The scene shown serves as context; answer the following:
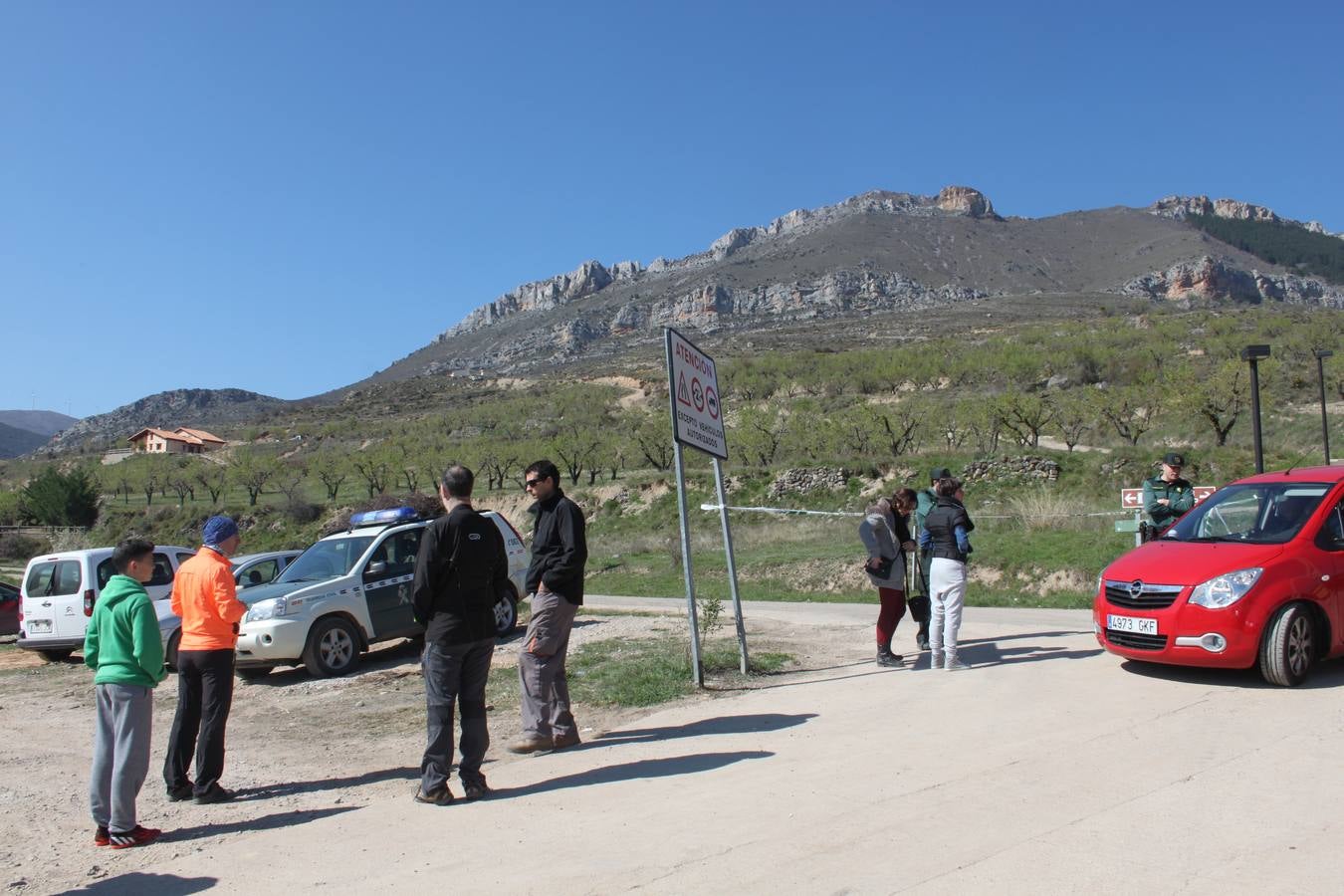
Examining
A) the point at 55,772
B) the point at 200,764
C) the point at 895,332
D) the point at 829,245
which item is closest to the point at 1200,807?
the point at 200,764

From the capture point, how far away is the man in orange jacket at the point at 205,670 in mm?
5898

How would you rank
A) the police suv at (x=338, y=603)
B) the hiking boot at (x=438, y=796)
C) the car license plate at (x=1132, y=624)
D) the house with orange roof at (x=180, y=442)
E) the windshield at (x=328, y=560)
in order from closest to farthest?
the hiking boot at (x=438, y=796), the car license plate at (x=1132, y=624), the police suv at (x=338, y=603), the windshield at (x=328, y=560), the house with orange roof at (x=180, y=442)

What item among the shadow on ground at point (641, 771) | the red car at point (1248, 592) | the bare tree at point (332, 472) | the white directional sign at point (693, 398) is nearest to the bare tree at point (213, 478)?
the bare tree at point (332, 472)

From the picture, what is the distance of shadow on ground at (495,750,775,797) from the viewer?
225 inches

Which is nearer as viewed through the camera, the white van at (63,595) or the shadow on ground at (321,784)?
the shadow on ground at (321,784)

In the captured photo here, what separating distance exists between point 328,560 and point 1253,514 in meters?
9.83

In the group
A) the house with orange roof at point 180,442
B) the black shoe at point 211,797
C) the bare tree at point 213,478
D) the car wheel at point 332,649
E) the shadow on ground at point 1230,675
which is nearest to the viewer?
the black shoe at point 211,797

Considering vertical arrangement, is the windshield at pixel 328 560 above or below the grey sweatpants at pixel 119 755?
above

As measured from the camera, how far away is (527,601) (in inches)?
703

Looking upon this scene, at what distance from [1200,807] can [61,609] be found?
14.3m

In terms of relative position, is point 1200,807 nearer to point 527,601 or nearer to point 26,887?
point 26,887

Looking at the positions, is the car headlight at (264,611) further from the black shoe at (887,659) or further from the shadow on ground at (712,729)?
the black shoe at (887,659)

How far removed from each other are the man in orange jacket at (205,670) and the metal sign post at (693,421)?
3523mm

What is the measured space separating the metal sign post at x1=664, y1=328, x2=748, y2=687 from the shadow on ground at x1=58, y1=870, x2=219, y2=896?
428 centimetres
